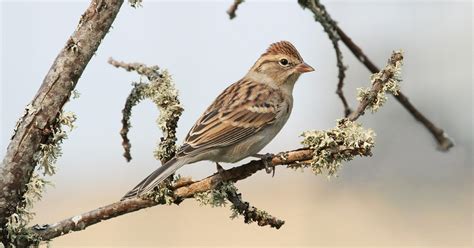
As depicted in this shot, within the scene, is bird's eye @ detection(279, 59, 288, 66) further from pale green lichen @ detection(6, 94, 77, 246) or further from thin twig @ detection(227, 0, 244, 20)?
pale green lichen @ detection(6, 94, 77, 246)

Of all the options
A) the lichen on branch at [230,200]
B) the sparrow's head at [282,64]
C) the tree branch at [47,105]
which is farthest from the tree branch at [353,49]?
the tree branch at [47,105]

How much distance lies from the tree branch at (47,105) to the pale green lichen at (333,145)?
855 mm

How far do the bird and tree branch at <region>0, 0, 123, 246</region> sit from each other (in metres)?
0.84

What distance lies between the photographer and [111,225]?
1284 cm

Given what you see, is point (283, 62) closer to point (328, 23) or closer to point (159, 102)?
point (328, 23)

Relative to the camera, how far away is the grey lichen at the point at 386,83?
3.04m

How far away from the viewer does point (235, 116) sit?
16.0ft

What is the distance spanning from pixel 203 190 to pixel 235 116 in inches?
69.1

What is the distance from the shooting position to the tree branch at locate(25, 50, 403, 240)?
3007 millimetres

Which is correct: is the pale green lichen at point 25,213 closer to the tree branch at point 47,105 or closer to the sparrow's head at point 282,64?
the tree branch at point 47,105

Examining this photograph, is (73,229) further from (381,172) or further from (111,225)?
(381,172)

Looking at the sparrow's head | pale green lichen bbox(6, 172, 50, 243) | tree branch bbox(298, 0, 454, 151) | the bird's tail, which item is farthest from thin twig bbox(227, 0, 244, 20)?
the sparrow's head

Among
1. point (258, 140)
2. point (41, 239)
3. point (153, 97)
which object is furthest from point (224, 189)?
point (258, 140)

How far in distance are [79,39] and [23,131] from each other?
0.37 metres
